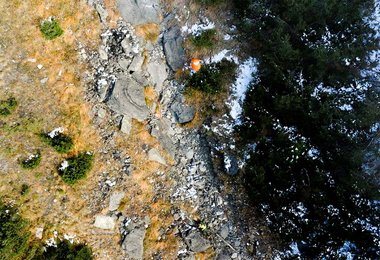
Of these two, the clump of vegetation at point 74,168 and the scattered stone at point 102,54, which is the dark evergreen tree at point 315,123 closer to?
the scattered stone at point 102,54

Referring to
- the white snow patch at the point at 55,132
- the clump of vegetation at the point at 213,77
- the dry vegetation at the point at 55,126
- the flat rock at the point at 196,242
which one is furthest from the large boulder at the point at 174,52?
the flat rock at the point at 196,242

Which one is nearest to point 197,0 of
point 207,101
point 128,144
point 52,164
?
point 207,101

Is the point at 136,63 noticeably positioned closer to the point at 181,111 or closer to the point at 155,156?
the point at 181,111

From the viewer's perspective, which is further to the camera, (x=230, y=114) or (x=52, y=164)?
(x=230, y=114)

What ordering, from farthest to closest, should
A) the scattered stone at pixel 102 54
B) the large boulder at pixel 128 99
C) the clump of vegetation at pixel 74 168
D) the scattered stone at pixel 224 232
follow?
the scattered stone at pixel 102 54
the scattered stone at pixel 224 232
the large boulder at pixel 128 99
the clump of vegetation at pixel 74 168

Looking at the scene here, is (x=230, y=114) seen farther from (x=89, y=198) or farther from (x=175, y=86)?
(x=89, y=198)

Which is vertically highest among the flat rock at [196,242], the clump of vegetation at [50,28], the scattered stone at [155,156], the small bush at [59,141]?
the clump of vegetation at [50,28]

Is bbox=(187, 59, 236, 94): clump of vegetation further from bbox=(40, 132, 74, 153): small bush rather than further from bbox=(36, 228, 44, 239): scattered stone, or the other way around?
bbox=(36, 228, 44, 239): scattered stone
